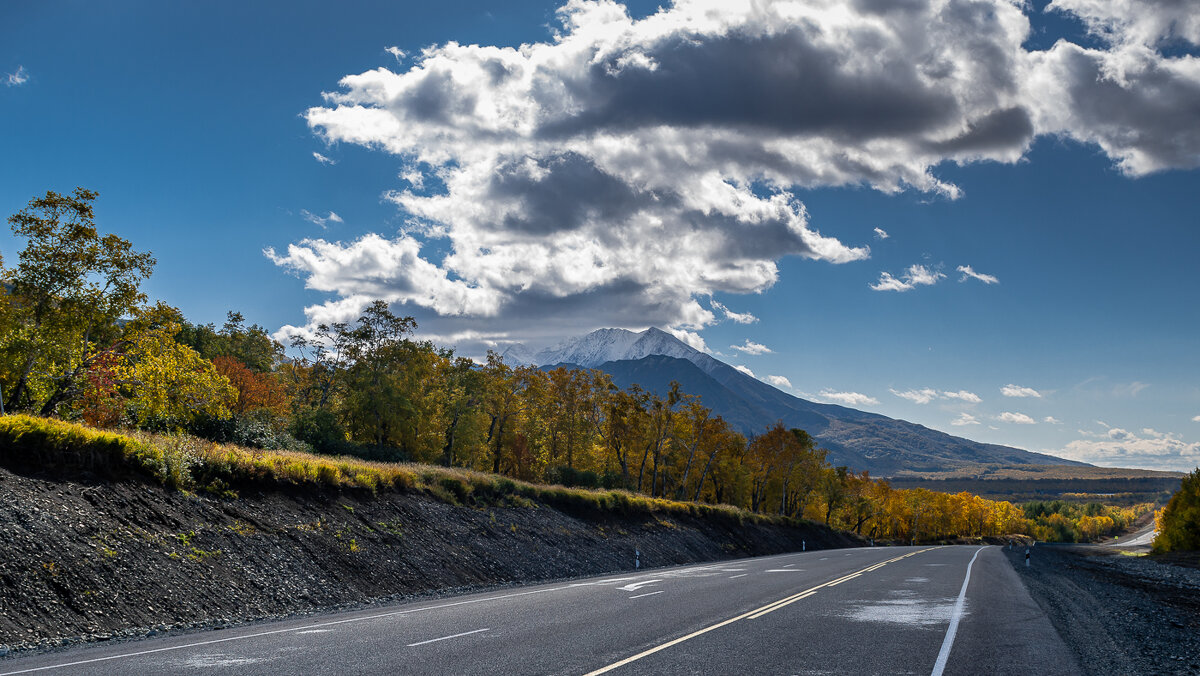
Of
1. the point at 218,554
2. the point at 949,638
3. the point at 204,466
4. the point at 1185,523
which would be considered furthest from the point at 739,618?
the point at 1185,523

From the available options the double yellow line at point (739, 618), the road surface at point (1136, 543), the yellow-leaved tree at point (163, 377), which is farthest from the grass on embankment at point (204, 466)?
the road surface at point (1136, 543)

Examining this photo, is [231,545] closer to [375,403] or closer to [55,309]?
[55,309]

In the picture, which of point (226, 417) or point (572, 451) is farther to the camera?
point (572, 451)

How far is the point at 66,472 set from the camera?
16.4m

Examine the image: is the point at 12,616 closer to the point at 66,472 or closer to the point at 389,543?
the point at 66,472

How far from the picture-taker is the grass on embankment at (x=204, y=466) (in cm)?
1627

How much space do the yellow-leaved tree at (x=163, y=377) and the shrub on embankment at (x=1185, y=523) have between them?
3000 inches

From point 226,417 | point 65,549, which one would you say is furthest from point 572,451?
point 65,549

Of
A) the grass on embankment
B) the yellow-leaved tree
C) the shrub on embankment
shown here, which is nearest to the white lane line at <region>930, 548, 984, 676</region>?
the grass on embankment

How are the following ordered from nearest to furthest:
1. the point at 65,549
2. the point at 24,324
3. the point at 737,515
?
the point at 65,549
the point at 24,324
the point at 737,515

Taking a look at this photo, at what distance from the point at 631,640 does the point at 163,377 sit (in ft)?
69.0

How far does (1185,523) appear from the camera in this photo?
6238 centimetres

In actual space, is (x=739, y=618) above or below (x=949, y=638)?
below

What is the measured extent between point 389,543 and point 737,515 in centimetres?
4070
